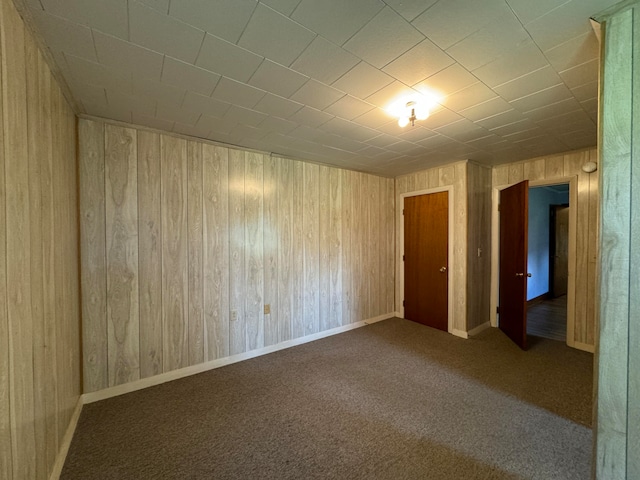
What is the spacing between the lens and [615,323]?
1.13m

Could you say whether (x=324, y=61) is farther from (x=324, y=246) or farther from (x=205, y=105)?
(x=324, y=246)

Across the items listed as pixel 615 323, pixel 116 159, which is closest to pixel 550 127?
pixel 615 323

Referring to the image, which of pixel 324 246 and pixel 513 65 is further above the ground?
pixel 513 65

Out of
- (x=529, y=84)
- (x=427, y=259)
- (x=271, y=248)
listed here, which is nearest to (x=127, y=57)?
(x=271, y=248)

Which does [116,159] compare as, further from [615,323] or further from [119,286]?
[615,323]

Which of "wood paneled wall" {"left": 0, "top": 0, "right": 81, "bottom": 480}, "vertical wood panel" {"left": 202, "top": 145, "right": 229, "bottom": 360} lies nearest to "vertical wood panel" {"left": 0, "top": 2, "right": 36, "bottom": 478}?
"wood paneled wall" {"left": 0, "top": 0, "right": 81, "bottom": 480}

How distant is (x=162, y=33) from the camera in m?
1.29

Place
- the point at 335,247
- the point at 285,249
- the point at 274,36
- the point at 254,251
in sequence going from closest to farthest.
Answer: the point at 274,36
the point at 254,251
the point at 285,249
the point at 335,247

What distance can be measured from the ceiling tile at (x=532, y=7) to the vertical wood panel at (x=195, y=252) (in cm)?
266

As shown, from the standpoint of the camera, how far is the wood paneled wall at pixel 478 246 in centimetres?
360

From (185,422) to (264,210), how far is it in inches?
84.7

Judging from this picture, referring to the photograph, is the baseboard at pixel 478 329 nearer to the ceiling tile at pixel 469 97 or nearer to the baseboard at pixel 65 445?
the ceiling tile at pixel 469 97

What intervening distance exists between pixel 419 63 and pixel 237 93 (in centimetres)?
124

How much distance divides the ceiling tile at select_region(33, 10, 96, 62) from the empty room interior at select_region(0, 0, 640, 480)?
0.01 meters
